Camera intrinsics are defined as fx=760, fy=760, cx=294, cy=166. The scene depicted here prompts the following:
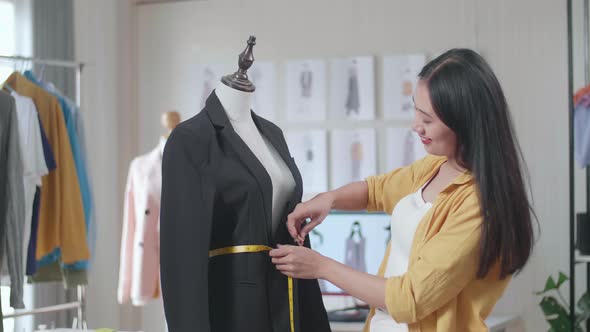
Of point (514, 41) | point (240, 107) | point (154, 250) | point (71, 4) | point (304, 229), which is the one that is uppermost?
point (71, 4)

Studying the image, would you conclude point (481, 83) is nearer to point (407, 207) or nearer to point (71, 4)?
point (407, 207)

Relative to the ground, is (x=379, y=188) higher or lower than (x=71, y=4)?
lower

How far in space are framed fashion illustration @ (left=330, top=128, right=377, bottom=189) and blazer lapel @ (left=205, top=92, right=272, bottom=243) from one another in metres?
3.04

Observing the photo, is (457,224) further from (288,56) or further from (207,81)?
(207,81)

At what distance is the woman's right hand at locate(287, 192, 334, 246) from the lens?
1812 mm

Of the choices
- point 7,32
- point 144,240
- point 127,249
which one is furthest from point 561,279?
point 7,32

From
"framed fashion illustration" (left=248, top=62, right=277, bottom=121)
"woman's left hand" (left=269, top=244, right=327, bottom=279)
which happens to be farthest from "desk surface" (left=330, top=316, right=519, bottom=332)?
"woman's left hand" (left=269, top=244, right=327, bottom=279)

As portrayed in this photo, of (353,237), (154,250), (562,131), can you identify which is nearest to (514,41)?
(562,131)

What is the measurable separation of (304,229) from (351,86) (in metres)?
3.14

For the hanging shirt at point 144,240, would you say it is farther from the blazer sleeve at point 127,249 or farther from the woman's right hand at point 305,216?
the woman's right hand at point 305,216

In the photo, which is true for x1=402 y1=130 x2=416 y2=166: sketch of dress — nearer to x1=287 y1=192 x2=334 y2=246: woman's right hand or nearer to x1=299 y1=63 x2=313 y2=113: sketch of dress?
x1=299 y1=63 x2=313 y2=113: sketch of dress

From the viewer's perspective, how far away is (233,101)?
1.91 m

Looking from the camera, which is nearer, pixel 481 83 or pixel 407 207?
pixel 481 83

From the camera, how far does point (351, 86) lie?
4.89 m
